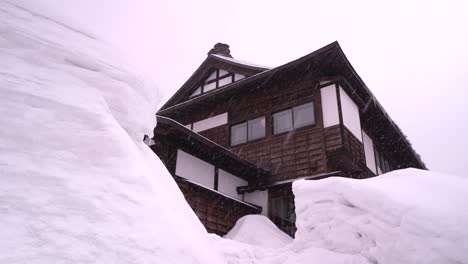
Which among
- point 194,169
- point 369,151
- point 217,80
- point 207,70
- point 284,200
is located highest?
point 207,70

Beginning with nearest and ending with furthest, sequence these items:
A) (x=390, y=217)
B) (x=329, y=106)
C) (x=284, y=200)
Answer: (x=390, y=217) < (x=329, y=106) < (x=284, y=200)

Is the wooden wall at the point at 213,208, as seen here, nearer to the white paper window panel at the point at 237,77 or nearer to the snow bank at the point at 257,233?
the snow bank at the point at 257,233

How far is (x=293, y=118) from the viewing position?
10750mm

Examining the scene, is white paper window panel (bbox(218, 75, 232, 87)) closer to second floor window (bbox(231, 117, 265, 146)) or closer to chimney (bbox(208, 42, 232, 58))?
second floor window (bbox(231, 117, 265, 146))

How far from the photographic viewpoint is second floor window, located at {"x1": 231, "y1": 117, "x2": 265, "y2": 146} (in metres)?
11.4

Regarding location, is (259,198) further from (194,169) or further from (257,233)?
(194,169)

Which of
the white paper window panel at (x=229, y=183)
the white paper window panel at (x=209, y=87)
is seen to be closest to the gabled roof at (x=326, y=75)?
the white paper window panel at (x=209, y=87)

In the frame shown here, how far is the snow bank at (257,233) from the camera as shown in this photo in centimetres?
779

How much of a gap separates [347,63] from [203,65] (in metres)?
6.29

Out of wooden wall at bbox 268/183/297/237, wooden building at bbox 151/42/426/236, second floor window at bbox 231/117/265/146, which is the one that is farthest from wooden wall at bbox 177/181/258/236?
second floor window at bbox 231/117/265/146

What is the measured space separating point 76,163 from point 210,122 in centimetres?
1068

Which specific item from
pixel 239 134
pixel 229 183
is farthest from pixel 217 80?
pixel 229 183

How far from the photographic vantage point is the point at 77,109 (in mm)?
2350

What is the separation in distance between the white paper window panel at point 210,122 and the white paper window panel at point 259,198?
9.83ft
